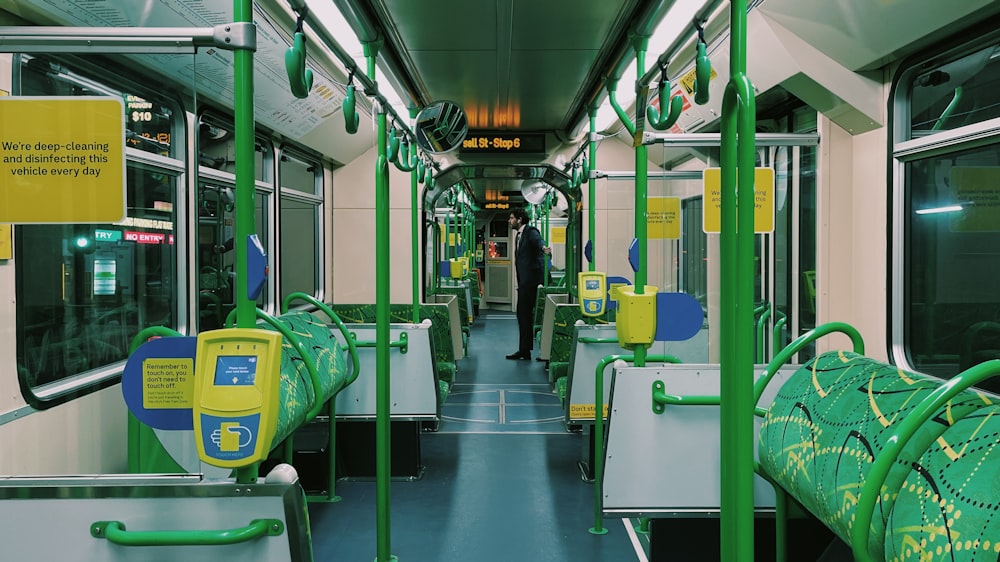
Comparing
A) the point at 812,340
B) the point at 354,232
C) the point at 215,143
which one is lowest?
the point at 812,340

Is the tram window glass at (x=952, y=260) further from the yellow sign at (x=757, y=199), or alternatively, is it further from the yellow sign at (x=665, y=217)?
the yellow sign at (x=665, y=217)

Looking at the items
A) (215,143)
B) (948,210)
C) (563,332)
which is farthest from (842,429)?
(563,332)

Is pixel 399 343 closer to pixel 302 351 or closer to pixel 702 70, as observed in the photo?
pixel 302 351

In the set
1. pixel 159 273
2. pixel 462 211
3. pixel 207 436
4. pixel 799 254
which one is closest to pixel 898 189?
pixel 799 254

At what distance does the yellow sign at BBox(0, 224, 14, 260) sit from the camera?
7.40 feet

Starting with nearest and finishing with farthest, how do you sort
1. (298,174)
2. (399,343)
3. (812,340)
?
1. (812,340)
2. (399,343)
3. (298,174)

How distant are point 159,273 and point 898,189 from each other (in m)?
3.27

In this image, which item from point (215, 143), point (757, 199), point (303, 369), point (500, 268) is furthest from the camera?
point (500, 268)

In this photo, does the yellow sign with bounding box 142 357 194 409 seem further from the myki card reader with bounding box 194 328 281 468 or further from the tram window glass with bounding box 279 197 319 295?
the tram window glass with bounding box 279 197 319 295

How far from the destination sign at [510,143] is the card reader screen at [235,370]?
7134 mm

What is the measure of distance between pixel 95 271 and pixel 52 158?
1.35 m

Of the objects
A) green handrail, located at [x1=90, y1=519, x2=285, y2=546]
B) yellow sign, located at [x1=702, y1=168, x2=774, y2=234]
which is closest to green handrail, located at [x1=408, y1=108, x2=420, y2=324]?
yellow sign, located at [x1=702, y1=168, x2=774, y2=234]

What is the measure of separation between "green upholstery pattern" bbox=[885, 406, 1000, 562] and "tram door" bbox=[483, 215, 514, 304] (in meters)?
17.0

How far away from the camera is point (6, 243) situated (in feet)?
7.45
